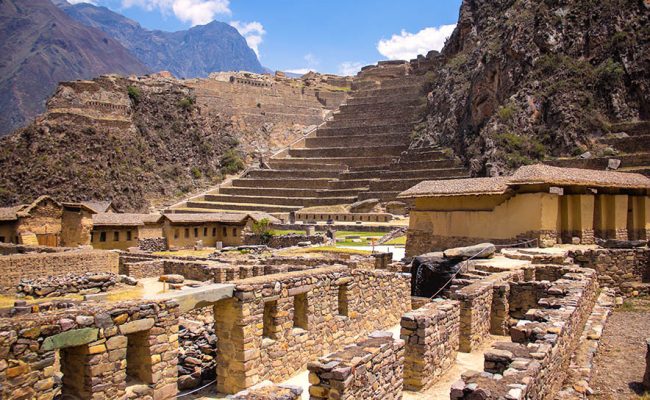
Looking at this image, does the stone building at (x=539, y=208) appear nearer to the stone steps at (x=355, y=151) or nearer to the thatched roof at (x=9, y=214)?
the thatched roof at (x=9, y=214)

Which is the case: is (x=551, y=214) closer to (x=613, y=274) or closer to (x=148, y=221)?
(x=613, y=274)

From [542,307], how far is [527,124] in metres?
46.8

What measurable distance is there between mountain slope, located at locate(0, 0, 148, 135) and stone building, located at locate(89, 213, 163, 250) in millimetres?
93476

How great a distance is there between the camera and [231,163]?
82.3 metres

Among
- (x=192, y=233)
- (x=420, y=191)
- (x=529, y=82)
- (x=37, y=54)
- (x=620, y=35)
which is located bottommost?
(x=192, y=233)

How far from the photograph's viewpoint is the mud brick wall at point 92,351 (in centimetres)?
566

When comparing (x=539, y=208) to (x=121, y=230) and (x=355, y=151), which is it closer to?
(x=121, y=230)

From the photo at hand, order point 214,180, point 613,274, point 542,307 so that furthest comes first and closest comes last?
point 214,180 < point 613,274 < point 542,307

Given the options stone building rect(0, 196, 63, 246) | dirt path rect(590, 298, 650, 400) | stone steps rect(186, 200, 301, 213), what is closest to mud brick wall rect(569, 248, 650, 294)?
dirt path rect(590, 298, 650, 400)

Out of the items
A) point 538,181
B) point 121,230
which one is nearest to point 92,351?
point 538,181

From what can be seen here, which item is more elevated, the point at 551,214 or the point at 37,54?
the point at 37,54

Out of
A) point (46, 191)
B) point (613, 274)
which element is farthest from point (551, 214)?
point (46, 191)

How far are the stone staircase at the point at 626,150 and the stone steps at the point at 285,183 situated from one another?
29510mm

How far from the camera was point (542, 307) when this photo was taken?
10266mm
